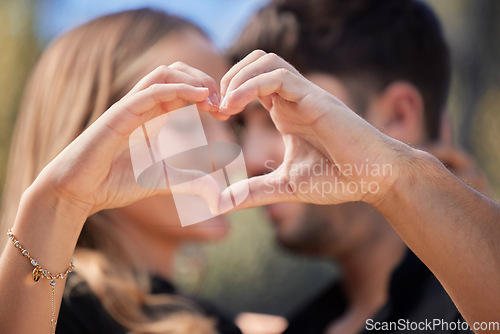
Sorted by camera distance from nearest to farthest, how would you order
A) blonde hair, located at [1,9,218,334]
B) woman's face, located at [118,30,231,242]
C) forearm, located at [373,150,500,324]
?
forearm, located at [373,150,500,324]
blonde hair, located at [1,9,218,334]
woman's face, located at [118,30,231,242]

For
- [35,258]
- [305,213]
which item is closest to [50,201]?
[35,258]

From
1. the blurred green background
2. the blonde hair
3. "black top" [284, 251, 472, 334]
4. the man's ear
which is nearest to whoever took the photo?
"black top" [284, 251, 472, 334]

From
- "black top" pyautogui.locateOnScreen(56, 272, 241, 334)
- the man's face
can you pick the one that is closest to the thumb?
"black top" pyautogui.locateOnScreen(56, 272, 241, 334)

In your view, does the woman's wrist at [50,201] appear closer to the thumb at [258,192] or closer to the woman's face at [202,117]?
the thumb at [258,192]

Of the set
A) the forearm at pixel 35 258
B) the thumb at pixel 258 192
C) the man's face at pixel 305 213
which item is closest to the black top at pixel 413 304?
the man's face at pixel 305 213

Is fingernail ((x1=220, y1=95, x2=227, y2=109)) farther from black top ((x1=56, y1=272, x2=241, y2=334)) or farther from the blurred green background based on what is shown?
the blurred green background

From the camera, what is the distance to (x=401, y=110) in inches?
63.4

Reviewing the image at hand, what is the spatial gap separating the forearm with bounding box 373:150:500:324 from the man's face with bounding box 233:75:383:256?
2.65ft

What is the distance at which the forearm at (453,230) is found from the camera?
2.44 feet

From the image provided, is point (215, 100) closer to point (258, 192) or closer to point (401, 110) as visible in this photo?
point (258, 192)

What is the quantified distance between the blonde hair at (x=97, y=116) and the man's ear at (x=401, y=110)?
69 cm

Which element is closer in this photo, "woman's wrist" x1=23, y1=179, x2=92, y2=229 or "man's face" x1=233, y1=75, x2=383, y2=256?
"woman's wrist" x1=23, y1=179, x2=92, y2=229

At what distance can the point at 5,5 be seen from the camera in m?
2.57

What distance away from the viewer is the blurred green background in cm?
247
